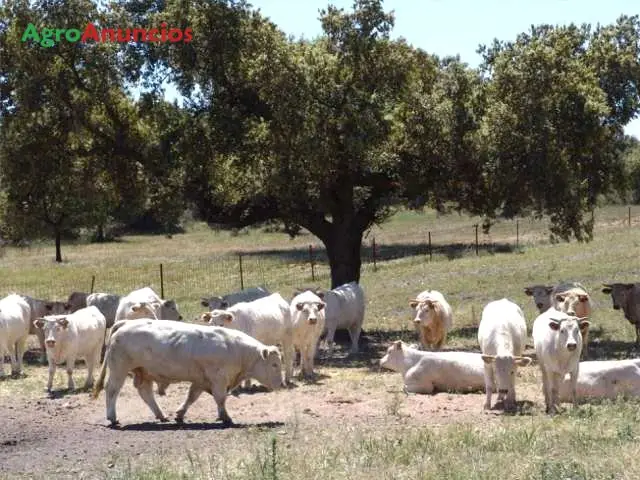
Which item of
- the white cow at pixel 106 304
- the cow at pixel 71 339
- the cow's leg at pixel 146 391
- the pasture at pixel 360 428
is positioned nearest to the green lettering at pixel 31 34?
the white cow at pixel 106 304

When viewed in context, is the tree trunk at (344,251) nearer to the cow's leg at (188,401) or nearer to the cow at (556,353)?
the cow's leg at (188,401)

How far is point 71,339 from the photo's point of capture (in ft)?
58.8

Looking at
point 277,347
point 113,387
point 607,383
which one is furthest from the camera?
point 277,347

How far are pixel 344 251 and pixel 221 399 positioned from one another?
36.1 feet

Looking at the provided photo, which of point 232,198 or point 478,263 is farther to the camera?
point 478,263

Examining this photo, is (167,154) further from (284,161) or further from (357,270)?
(357,270)

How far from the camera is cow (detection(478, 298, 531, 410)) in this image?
571 inches

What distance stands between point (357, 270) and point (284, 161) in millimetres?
4253

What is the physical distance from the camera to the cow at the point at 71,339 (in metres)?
17.6

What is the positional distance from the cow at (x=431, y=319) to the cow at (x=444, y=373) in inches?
120

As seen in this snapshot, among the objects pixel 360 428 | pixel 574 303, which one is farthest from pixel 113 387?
pixel 574 303

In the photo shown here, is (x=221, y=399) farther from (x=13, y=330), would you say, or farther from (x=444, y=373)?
(x=13, y=330)

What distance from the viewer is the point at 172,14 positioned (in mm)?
23047

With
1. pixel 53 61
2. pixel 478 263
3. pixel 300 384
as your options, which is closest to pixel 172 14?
pixel 53 61
